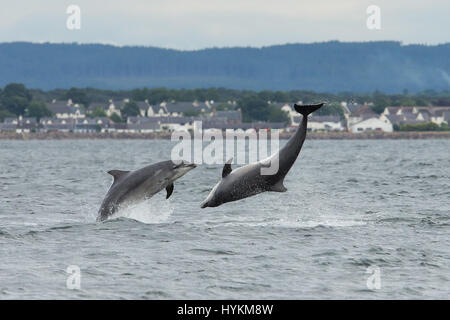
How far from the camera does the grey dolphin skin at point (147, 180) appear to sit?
23.9 metres

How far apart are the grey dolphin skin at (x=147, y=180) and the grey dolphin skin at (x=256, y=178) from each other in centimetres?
103

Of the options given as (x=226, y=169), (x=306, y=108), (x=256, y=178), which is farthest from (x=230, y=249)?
(x=306, y=108)

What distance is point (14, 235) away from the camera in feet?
80.6

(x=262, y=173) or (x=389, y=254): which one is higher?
(x=262, y=173)

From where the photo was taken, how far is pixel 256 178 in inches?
898

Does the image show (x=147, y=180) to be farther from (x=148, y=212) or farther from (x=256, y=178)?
(x=148, y=212)

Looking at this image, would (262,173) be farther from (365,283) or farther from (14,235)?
(14,235)

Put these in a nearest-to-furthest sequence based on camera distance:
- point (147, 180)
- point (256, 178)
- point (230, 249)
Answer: point (230, 249), point (256, 178), point (147, 180)

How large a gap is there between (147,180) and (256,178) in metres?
3.04

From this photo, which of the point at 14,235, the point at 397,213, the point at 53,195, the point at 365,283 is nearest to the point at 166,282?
the point at 365,283

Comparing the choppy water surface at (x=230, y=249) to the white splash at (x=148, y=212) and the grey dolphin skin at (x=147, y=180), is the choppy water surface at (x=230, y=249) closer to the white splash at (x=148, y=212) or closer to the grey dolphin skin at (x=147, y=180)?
the white splash at (x=148, y=212)

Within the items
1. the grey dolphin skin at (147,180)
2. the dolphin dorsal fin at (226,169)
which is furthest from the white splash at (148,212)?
the dolphin dorsal fin at (226,169)
